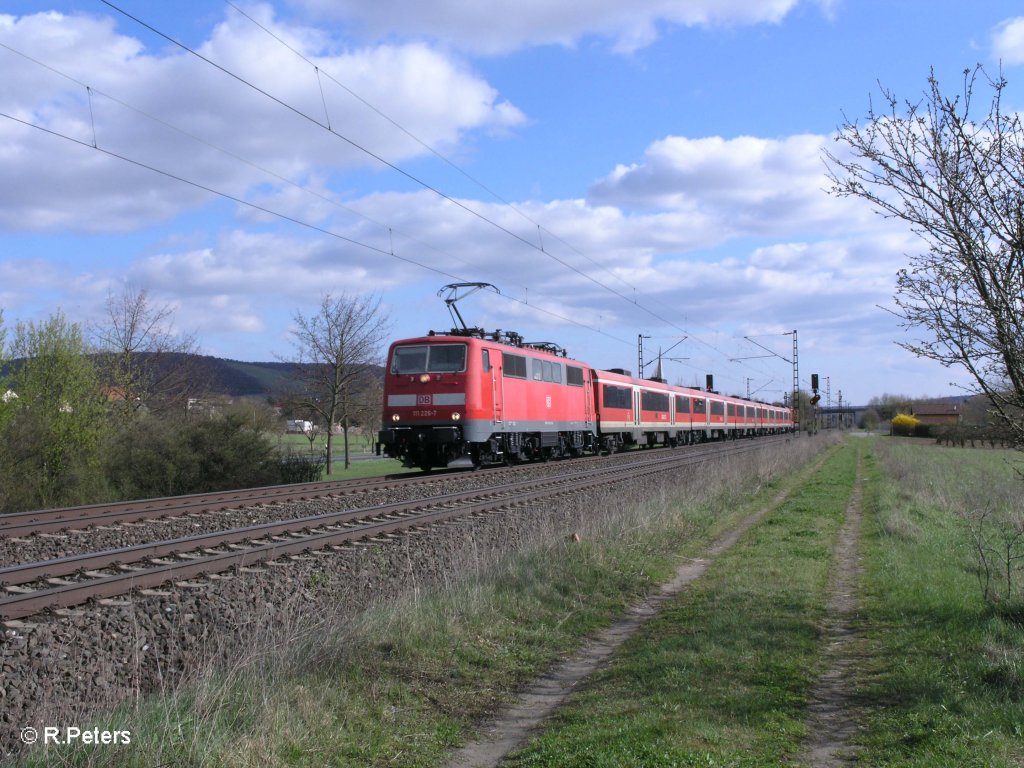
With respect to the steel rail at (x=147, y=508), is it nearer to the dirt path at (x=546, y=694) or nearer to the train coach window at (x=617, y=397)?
the dirt path at (x=546, y=694)

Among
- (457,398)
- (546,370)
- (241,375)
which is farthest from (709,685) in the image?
(241,375)

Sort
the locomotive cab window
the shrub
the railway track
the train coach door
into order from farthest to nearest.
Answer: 1. the shrub
2. the locomotive cab window
3. the train coach door
4. the railway track

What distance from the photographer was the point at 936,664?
605 centimetres

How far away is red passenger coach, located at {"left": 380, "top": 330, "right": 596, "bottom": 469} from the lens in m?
21.8

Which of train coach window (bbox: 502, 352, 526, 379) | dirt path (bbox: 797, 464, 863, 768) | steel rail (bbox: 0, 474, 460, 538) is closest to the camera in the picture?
dirt path (bbox: 797, 464, 863, 768)

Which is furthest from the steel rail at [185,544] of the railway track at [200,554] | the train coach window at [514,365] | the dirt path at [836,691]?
the train coach window at [514,365]

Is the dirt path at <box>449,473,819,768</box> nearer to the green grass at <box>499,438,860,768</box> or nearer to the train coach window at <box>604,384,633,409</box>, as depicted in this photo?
the green grass at <box>499,438,860,768</box>

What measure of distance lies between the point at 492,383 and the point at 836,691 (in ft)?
56.7

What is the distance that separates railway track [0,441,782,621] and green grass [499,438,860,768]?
170 inches

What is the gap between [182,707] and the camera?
5000 millimetres

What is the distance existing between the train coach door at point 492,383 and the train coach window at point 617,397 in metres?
12.0

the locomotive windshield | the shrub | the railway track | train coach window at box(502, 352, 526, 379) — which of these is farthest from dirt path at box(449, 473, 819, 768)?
the shrub

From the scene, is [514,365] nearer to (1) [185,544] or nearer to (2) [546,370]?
(2) [546,370]

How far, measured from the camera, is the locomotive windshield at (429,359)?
21.9 meters
